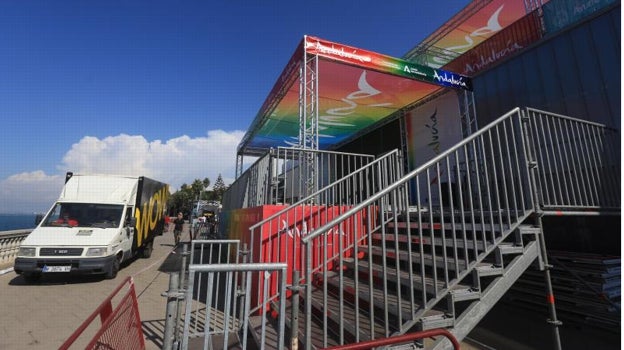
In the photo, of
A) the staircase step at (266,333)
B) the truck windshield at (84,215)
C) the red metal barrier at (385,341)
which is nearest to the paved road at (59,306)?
the staircase step at (266,333)

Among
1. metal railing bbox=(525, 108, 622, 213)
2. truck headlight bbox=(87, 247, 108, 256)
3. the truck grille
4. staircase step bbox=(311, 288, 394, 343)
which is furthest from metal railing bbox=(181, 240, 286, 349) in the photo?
metal railing bbox=(525, 108, 622, 213)

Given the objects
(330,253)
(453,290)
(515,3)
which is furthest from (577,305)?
(515,3)

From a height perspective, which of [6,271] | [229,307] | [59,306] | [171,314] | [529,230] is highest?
[529,230]

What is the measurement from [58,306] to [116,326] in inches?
165

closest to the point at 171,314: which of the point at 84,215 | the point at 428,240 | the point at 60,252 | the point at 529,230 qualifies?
the point at 428,240

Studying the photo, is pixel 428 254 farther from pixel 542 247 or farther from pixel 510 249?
pixel 542 247

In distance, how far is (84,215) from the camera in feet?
26.7

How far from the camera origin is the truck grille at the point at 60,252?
277 inches

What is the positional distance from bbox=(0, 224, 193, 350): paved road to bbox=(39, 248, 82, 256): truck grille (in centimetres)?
77

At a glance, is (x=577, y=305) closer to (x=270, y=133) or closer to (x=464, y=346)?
(x=464, y=346)

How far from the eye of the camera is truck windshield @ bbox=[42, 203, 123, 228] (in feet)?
25.8

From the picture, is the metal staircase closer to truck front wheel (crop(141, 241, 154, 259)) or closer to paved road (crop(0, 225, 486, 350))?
paved road (crop(0, 225, 486, 350))

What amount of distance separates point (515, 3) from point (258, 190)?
43.3 feet

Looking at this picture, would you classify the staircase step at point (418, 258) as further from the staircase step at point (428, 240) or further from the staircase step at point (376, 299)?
the staircase step at point (376, 299)
